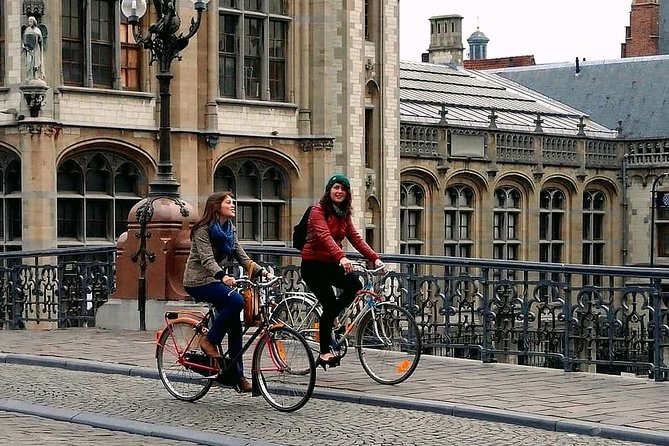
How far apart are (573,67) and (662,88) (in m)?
5.27

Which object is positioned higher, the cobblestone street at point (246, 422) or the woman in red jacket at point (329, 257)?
the woman in red jacket at point (329, 257)

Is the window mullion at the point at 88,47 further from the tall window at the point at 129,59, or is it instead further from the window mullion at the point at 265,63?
the window mullion at the point at 265,63

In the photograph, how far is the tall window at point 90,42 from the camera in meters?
32.8

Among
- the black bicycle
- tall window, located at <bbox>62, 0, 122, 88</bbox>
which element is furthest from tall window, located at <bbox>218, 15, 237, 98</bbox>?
the black bicycle

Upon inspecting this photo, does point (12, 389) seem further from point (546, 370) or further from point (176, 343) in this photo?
point (546, 370)

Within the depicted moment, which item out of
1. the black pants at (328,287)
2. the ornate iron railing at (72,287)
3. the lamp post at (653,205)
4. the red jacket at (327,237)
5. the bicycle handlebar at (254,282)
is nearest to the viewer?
the bicycle handlebar at (254,282)

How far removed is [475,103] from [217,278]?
132ft

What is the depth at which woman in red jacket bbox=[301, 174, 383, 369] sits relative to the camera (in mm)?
14883

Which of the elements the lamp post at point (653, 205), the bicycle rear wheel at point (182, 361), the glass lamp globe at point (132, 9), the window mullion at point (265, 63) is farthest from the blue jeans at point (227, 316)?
the lamp post at point (653, 205)

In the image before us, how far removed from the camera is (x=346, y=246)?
118 feet

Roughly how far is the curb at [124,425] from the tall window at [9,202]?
19040mm

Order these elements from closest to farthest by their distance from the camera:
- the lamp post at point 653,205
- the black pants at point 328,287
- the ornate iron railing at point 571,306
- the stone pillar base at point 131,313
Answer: the black pants at point 328,287
the ornate iron railing at point 571,306
the stone pillar base at point 131,313
the lamp post at point 653,205

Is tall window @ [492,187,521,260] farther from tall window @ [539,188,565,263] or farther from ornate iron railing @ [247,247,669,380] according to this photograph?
ornate iron railing @ [247,247,669,380]

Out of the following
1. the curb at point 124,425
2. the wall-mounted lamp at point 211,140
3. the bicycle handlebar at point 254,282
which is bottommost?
the curb at point 124,425
